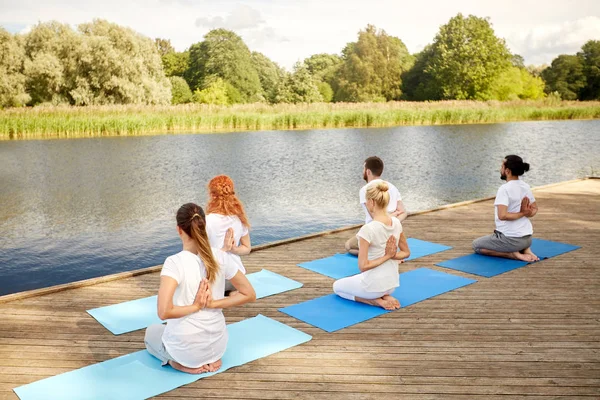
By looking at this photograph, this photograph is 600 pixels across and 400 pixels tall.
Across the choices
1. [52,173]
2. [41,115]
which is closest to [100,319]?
[52,173]

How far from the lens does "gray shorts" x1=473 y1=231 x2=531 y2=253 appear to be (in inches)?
189

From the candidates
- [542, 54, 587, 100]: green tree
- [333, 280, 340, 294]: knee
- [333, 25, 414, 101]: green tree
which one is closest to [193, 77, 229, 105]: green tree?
[333, 25, 414, 101]: green tree

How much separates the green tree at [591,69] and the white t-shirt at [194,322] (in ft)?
181

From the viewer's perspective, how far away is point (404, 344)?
10.1 feet

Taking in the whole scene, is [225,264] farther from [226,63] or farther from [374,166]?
[226,63]

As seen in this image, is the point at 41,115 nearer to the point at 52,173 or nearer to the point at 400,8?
the point at 52,173

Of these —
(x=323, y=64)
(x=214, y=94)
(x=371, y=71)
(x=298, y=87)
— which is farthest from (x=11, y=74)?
(x=323, y=64)

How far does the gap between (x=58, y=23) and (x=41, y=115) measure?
35.8 feet

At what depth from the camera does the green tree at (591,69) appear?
5006 centimetres

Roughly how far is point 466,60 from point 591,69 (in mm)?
14938

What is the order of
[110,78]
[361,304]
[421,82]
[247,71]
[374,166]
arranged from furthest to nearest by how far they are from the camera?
[247,71] → [421,82] → [110,78] → [374,166] → [361,304]

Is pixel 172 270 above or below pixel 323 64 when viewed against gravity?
below

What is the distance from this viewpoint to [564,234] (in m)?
5.82

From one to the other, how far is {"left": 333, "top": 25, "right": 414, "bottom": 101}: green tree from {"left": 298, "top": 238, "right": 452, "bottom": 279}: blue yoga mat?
140 ft
